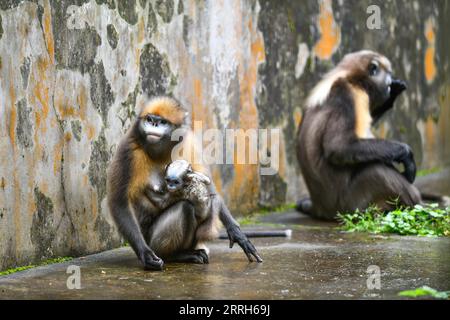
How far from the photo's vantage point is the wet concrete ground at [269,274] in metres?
4.78

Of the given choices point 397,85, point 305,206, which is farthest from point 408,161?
point 305,206

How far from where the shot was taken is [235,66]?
868cm

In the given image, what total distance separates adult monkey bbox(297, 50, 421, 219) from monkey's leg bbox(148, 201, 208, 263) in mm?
2751

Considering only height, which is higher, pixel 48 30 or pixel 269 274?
pixel 48 30

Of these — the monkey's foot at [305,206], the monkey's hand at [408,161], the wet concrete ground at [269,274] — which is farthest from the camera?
the monkey's foot at [305,206]

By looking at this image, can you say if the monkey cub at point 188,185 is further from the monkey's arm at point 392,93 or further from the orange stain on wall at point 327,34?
the orange stain on wall at point 327,34

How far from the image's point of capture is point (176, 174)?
565 centimetres

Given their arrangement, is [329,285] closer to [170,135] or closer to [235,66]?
[170,135]

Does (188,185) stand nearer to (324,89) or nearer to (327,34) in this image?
(324,89)

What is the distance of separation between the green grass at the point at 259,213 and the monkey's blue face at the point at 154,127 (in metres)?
2.94

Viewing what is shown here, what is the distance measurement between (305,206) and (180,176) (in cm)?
361

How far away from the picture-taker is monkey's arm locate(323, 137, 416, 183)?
26.9ft

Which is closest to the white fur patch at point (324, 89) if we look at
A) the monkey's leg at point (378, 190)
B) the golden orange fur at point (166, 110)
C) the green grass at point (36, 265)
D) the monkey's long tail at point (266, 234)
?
the monkey's leg at point (378, 190)
